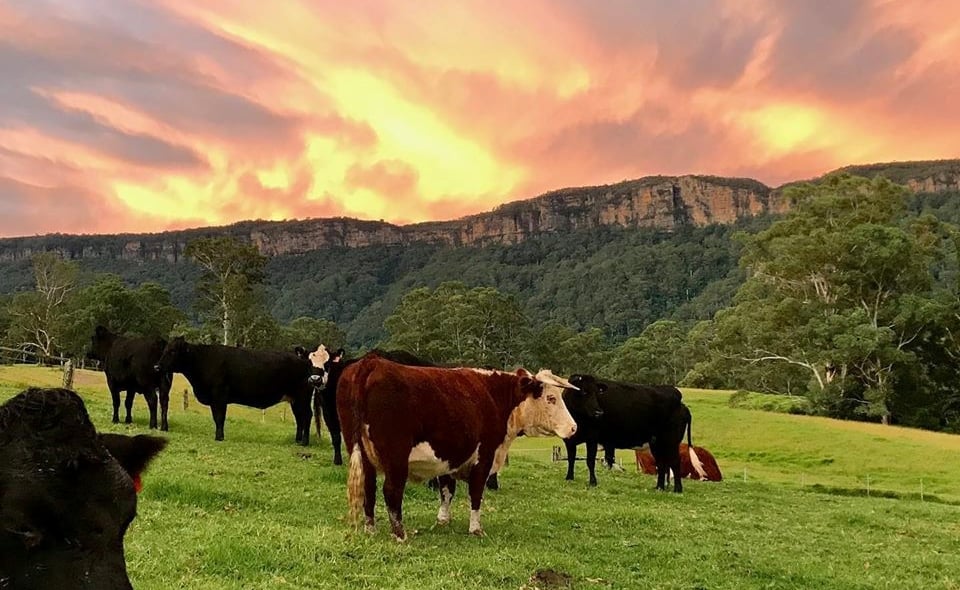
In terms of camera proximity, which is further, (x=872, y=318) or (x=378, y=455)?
(x=872, y=318)

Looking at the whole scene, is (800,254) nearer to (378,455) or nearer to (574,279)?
(378,455)

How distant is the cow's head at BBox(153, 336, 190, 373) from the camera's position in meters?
18.9

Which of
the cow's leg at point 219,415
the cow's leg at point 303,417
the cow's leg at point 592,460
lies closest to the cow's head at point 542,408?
the cow's leg at point 592,460

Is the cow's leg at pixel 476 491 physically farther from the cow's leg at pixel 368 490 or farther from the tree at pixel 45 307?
the tree at pixel 45 307

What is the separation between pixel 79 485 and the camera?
3.01 meters

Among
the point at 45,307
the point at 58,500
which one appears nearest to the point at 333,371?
the point at 58,500

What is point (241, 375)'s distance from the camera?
19.2 m

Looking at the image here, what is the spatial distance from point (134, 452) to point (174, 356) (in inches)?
650

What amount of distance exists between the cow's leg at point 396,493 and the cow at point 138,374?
12.4 meters

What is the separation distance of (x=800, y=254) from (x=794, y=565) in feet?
166

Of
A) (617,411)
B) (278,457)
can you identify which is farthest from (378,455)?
(617,411)

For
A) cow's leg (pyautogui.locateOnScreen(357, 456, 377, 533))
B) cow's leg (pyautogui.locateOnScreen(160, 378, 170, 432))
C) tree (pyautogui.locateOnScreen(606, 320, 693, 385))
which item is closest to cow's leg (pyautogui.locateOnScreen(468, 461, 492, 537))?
cow's leg (pyautogui.locateOnScreen(357, 456, 377, 533))

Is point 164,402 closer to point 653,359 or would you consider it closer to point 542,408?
point 542,408

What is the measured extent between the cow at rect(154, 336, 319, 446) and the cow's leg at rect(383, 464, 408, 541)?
416 inches
